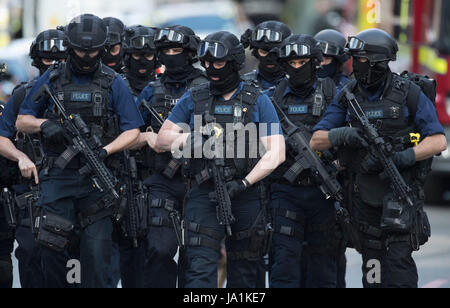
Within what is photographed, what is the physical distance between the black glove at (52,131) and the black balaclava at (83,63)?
453 mm

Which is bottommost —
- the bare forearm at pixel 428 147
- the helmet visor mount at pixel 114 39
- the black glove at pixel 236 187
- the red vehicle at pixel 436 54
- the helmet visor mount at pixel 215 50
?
the black glove at pixel 236 187

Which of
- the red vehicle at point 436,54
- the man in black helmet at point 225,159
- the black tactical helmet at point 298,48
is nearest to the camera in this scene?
the man in black helmet at point 225,159

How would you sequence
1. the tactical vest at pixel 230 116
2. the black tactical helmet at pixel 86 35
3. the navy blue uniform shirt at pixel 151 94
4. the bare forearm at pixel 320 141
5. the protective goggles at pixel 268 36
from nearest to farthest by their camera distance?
the tactical vest at pixel 230 116
the black tactical helmet at pixel 86 35
the bare forearm at pixel 320 141
the navy blue uniform shirt at pixel 151 94
the protective goggles at pixel 268 36

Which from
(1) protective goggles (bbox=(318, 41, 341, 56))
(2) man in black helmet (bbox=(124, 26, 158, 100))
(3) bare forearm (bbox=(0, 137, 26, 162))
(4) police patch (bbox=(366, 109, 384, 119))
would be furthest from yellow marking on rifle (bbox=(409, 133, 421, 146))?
(3) bare forearm (bbox=(0, 137, 26, 162))

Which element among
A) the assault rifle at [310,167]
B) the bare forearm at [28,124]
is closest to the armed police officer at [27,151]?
the bare forearm at [28,124]

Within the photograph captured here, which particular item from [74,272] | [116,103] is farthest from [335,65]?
[74,272]

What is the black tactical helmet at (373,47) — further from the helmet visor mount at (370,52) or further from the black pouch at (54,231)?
the black pouch at (54,231)

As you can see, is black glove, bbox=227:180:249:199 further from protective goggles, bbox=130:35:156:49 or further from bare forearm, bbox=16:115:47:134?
protective goggles, bbox=130:35:156:49

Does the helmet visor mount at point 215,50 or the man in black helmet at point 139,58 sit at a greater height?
the man in black helmet at point 139,58

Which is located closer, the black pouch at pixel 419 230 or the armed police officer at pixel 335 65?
the black pouch at pixel 419 230

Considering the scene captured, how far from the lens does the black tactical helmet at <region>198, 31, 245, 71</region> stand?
8367mm

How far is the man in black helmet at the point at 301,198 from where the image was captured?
30.4 ft

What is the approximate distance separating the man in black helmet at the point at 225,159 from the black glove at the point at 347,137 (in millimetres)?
503
